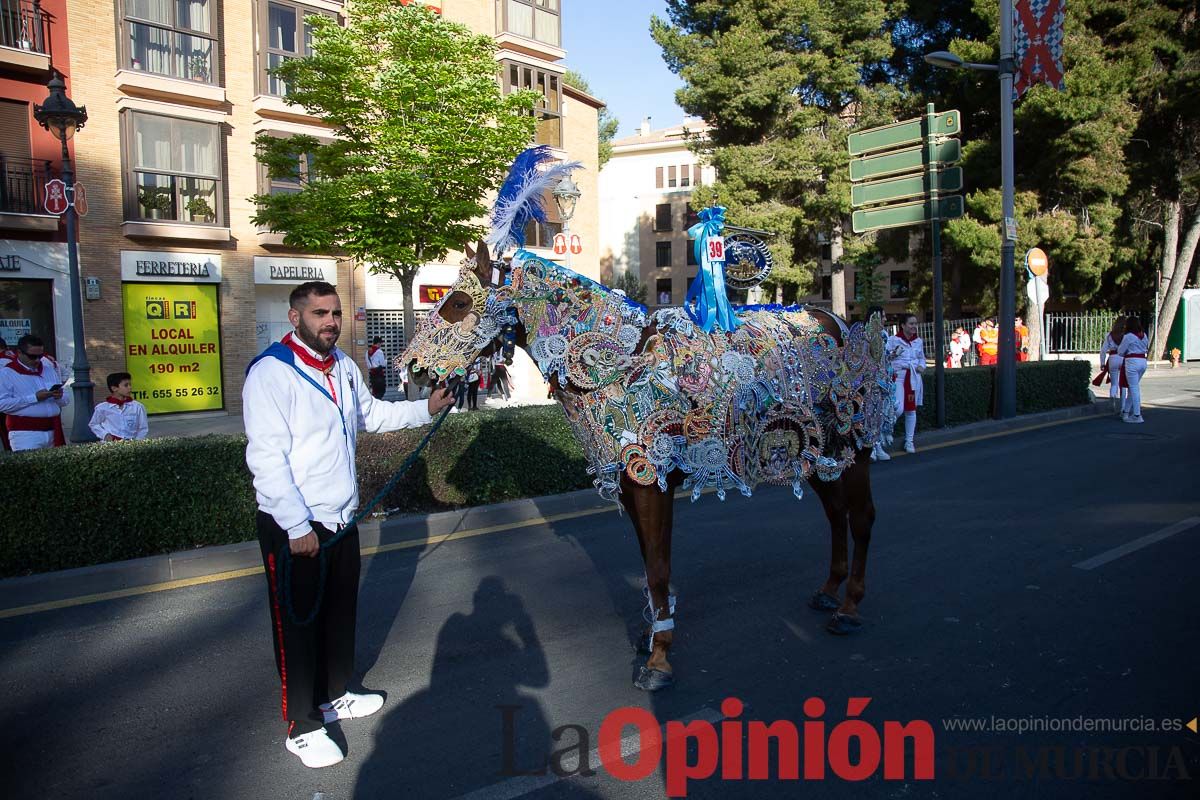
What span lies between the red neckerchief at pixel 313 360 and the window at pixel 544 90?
22603 millimetres

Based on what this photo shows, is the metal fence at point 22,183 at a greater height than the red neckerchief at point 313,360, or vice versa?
the metal fence at point 22,183

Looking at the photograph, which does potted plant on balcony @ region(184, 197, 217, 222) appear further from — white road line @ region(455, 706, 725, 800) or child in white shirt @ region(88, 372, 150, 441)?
white road line @ region(455, 706, 725, 800)

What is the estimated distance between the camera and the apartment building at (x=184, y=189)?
18.1 m

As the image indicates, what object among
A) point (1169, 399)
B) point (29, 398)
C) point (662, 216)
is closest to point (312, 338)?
point (29, 398)

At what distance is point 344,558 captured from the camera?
367cm

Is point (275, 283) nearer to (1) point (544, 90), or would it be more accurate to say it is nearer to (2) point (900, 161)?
(1) point (544, 90)

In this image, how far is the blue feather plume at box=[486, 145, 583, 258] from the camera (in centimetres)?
436

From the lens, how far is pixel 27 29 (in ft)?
56.0

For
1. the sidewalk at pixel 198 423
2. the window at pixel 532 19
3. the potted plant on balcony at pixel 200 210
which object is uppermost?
the window at pixel 532 19

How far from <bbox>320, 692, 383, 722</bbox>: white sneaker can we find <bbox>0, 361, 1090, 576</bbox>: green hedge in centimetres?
345

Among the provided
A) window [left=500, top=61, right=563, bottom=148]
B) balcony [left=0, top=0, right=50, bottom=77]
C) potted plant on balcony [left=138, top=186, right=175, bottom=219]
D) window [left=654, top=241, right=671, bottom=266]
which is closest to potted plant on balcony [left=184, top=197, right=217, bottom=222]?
potted plant on balcony [left=138, top=186, right=175, bottom=219]

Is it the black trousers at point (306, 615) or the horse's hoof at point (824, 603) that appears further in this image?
the horse's hoof at point (824, 603)

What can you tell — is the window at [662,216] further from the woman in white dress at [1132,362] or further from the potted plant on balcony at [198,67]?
the woman in white dress at [1132,362]

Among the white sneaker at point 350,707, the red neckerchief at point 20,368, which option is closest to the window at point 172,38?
the red neckerchief at point 20,368
